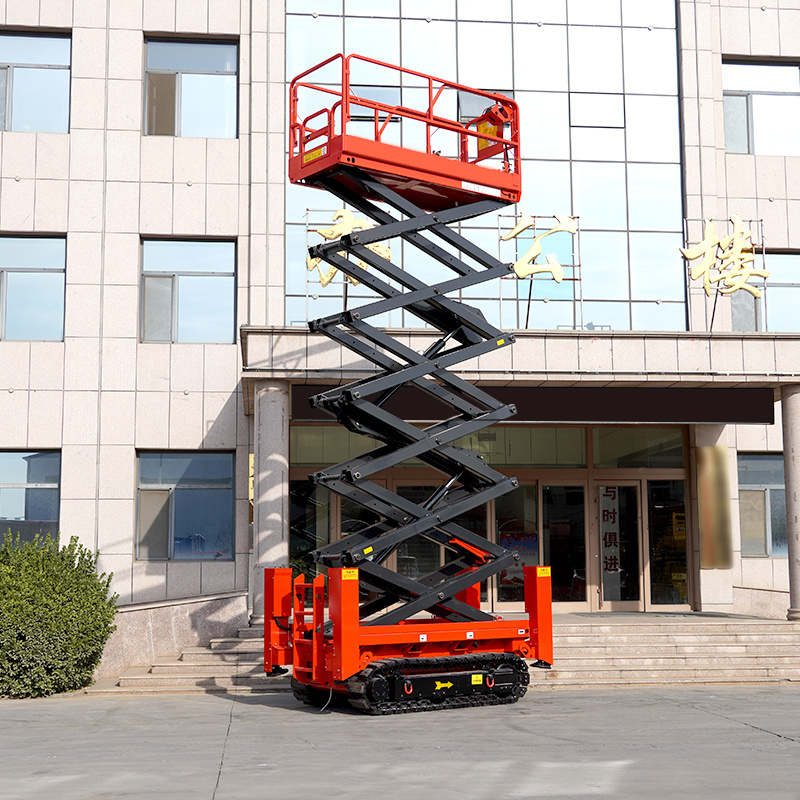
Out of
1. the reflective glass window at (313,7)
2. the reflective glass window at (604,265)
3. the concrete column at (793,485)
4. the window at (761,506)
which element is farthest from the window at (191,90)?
the window at (761,506)

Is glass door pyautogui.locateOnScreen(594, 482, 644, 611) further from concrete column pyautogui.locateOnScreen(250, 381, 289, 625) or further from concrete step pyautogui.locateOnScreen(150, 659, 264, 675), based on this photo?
concrete step pyautogui.locateOnScreen(150, 659, 264, 675)

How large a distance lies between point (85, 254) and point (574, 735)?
13.2 meters

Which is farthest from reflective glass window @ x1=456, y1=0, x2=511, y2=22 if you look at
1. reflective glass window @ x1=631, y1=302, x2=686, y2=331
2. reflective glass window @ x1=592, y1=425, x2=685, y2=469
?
reflective glass window @ x1=592, y1=425, x2=685, y2=469

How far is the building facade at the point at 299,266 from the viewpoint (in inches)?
735

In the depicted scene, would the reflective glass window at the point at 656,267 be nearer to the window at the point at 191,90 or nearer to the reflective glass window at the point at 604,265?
the reflective glass window at the point at 604,265

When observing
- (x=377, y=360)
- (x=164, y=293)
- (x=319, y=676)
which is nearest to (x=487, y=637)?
(x=319, y=676)

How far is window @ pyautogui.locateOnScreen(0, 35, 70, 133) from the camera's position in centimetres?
1956

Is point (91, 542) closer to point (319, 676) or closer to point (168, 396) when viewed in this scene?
point (168, 396)

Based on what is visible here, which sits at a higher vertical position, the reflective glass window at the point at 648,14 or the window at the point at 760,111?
the reflective glass window at the point at 648,14

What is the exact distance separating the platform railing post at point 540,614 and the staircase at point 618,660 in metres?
1.39

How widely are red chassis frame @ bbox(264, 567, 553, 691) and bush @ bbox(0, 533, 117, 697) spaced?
2.65 meters

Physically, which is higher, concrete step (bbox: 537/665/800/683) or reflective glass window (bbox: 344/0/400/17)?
reflective glass window (bbox: 344/0/400/17)

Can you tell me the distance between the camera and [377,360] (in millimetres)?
12500

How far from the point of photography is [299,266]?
18906mm
